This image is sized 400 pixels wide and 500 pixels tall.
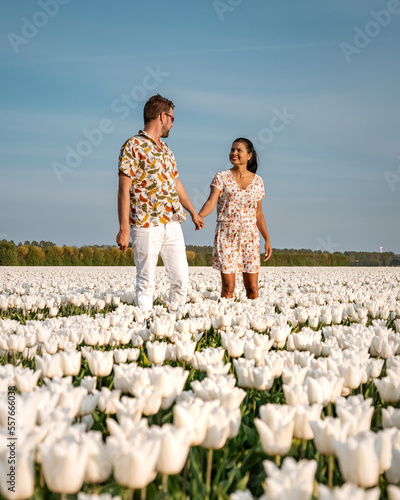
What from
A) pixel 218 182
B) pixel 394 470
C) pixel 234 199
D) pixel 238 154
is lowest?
pixel 394 470

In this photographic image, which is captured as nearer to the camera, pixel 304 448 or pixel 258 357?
pixel 304 448

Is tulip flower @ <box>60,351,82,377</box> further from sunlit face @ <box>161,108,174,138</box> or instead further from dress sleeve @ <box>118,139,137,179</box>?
sunlit face @ <box>161,108,174,138</box>

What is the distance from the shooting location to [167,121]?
591cm

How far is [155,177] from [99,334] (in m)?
2.78

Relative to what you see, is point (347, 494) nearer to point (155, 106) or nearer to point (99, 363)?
point (99, 363)

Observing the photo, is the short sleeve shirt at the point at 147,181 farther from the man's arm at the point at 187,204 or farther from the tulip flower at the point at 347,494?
the tulip flower at the point at 347,494

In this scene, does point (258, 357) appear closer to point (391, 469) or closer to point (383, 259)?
point (391, 469)

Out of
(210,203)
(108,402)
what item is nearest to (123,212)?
(210,203)

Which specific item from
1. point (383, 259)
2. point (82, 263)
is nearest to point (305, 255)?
point (383, 259)

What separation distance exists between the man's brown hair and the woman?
5.28ft

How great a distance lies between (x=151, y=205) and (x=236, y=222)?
6.21ft

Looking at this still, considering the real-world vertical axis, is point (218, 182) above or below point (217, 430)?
above

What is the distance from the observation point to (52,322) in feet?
12.9

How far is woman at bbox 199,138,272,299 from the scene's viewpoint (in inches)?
280
